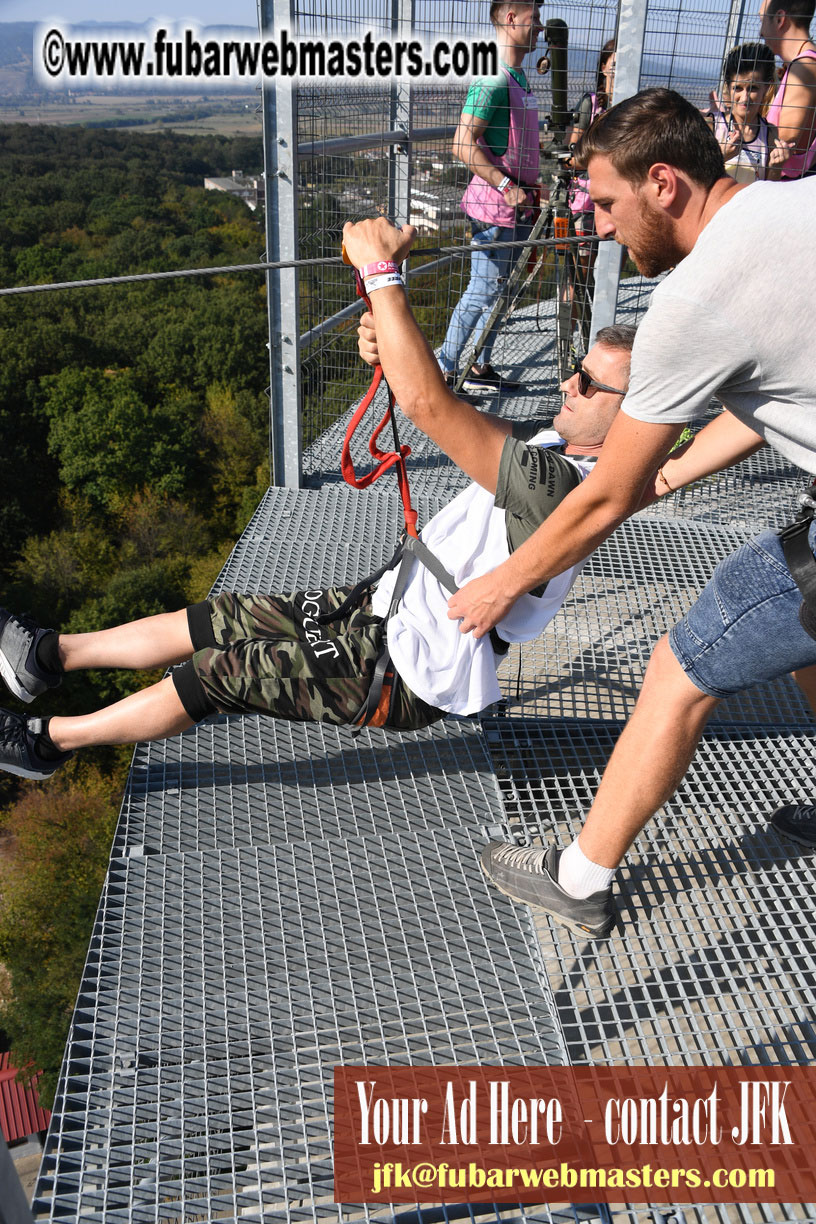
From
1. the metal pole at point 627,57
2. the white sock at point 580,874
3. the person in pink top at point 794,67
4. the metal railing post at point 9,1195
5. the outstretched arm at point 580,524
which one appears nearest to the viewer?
the metal railing post at point 9,1195

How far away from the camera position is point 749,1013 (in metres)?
1.95

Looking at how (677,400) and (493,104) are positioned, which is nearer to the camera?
(677,400)

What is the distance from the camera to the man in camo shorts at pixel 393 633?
208 cm

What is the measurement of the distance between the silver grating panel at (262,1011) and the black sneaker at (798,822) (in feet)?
2.51

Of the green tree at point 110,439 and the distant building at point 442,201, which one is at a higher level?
the distant building at point 442,201

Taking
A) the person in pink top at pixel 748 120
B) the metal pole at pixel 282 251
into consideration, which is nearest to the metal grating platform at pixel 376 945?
the metal pole at pixel 282 251

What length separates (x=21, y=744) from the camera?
241 cm

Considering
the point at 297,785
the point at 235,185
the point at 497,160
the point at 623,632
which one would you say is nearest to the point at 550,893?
the point at 297,785

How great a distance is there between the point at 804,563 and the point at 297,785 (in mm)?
1467

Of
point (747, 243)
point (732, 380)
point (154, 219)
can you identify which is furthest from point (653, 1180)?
point (154, 219)

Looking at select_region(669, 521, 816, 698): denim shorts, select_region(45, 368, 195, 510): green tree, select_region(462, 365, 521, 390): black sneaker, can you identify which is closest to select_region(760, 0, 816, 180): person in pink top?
select_region(462, 365, 521, 390): black sneaker

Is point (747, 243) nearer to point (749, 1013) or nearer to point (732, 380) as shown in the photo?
point (732, 380)

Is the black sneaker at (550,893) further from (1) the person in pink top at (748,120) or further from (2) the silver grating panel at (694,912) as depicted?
(1) the person in pink top at (748,120)

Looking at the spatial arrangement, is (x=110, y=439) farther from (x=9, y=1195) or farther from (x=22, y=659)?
(x=9, y=1195)
